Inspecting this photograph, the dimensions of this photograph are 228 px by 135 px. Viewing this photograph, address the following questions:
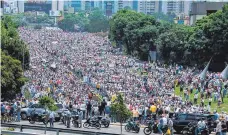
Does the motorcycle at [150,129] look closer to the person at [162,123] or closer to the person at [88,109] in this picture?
the person at [162,123]

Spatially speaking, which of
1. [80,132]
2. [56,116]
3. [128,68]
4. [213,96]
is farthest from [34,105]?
[128,68]

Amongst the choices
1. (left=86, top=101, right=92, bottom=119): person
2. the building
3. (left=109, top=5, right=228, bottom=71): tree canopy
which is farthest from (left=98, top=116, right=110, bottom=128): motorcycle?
the building

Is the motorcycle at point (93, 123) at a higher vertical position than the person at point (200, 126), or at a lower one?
lower

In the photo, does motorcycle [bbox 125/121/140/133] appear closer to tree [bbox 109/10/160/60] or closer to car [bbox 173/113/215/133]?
car [bbox 173/113/215/133]

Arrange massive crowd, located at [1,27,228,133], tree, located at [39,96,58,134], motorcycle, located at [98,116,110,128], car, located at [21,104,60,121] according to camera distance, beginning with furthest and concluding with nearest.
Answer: massive crowd, located at [1,27,228,133] → car, located at [21,104,60,121] → tree, located at [39,96,58,134] → motorcycle, located at [98,116,110,128]

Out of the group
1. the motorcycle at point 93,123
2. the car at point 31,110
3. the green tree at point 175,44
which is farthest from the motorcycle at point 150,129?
the green tree at point 175,44

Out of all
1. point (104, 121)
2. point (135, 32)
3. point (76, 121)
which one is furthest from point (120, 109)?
point (135, 32)
